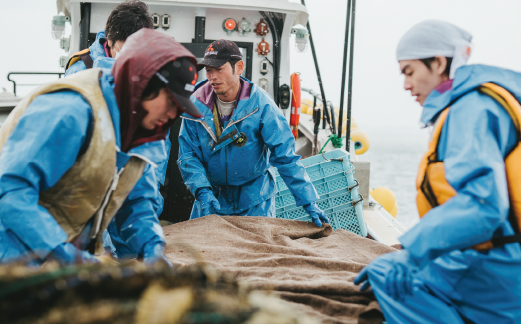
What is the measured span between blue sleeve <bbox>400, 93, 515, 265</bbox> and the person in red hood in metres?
1.01

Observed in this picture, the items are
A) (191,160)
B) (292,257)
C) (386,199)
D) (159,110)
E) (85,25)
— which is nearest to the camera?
(159,110)

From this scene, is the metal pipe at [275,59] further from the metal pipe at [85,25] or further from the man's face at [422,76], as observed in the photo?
the man's face at [422,76]

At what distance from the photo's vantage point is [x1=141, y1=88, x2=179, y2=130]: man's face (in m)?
1.71

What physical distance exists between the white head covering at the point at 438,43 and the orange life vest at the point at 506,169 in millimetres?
171

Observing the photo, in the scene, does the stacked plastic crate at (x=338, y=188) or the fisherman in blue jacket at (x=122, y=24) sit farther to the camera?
the stacked plastic crate at (x=338, y=188)

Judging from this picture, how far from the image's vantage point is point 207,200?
3402 mm

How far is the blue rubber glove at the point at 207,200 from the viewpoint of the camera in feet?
11.2

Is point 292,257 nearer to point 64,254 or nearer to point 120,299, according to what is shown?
point 64,254

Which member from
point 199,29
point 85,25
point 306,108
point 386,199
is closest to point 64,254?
point 199,29

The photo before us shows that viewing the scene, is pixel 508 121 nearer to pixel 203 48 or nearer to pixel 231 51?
pixel 231 51

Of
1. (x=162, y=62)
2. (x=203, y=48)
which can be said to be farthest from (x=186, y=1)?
(x=162, y=62)

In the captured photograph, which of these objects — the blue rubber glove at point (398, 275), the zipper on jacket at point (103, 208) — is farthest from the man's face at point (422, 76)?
the zipper on jacket at point (103, 208)

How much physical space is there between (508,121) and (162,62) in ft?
4.14

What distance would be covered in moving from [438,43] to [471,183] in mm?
565
